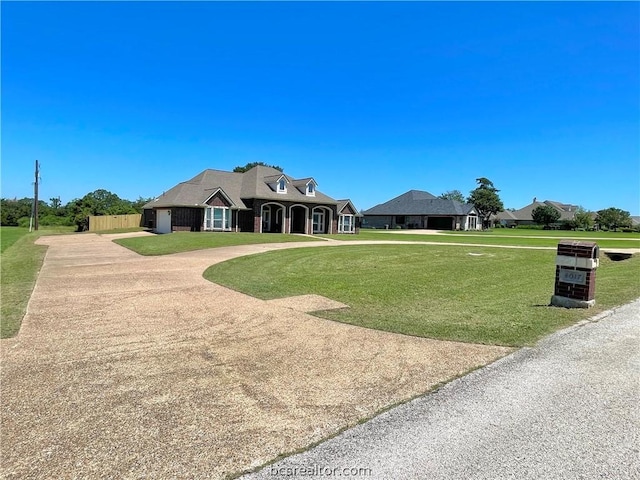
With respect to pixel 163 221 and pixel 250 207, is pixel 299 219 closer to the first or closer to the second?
pixel 250 207

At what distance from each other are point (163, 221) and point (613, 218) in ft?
260

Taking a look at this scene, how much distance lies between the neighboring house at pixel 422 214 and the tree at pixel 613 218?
25425 millimetres

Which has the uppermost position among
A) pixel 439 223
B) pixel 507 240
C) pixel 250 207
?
pixel 250 207

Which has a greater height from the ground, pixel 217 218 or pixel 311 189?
pixel 311 189

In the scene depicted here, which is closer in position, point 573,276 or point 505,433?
point 505,433

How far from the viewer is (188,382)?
13.3 ft

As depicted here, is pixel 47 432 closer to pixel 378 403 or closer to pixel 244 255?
pixel 378 403

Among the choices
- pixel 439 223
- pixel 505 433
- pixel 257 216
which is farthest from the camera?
pixel 439 223

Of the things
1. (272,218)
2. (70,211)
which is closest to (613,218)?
(272,218)

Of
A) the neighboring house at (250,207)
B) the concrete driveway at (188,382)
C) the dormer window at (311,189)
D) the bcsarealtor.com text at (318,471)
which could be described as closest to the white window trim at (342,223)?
the neighboring house at (250,207)

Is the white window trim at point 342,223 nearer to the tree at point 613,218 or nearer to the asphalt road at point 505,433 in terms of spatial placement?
the asphalt road at point 505,433

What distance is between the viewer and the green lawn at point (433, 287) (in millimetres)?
6270

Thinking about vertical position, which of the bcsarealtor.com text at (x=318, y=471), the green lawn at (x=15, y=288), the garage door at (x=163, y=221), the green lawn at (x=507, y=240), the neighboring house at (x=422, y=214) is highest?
the neighboring house at (x=422, y=214)

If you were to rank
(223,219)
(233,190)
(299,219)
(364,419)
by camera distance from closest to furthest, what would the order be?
(364,419)
(223,219)
(233,190)
(299,219)
